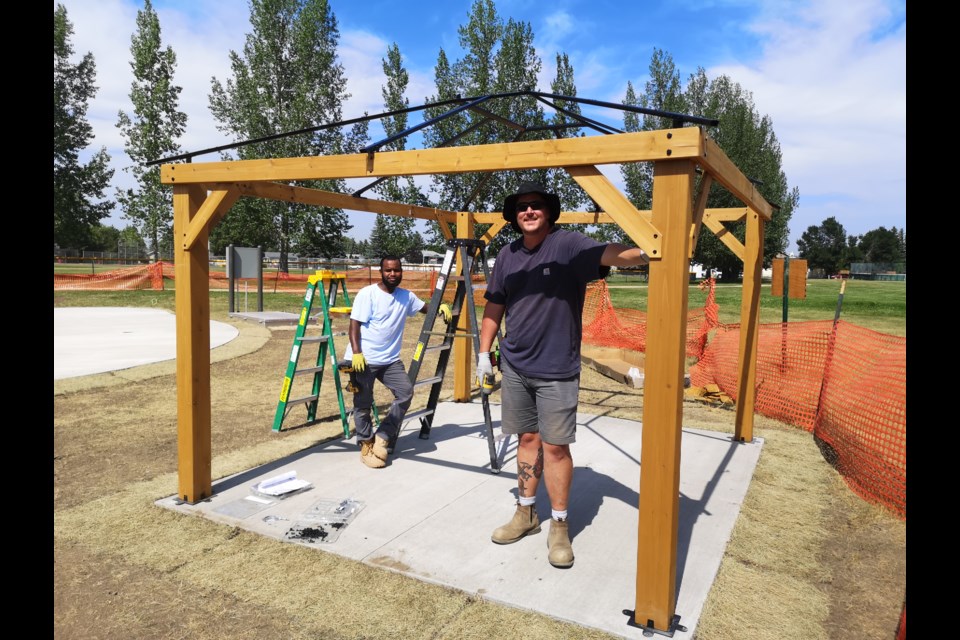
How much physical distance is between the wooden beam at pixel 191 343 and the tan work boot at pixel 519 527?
2.13m

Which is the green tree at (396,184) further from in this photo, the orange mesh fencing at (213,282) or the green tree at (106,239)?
the green tree at (106,239)

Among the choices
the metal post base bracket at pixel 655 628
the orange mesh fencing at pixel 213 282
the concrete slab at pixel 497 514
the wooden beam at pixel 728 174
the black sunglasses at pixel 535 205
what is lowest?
the metal post base bracket at pixel 655 628

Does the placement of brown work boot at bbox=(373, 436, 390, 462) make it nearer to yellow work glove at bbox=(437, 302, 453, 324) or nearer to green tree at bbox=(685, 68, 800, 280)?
yellow work glove at bbox=(437, 302, 453, 324)

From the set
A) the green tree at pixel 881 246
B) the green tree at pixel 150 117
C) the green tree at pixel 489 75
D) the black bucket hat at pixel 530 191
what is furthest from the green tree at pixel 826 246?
the black bucket hat at pixel 530 191

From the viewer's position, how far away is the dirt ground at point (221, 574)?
109 inches

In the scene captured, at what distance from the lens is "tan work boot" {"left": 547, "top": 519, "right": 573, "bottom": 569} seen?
130 inches

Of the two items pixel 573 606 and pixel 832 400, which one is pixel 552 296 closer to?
pixel 573 606

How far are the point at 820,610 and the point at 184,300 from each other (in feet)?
13.7

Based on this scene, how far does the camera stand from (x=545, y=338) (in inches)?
131

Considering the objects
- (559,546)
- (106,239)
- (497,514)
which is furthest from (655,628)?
(106,239)

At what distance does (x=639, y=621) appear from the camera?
2793 millimetres

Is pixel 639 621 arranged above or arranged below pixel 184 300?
below
